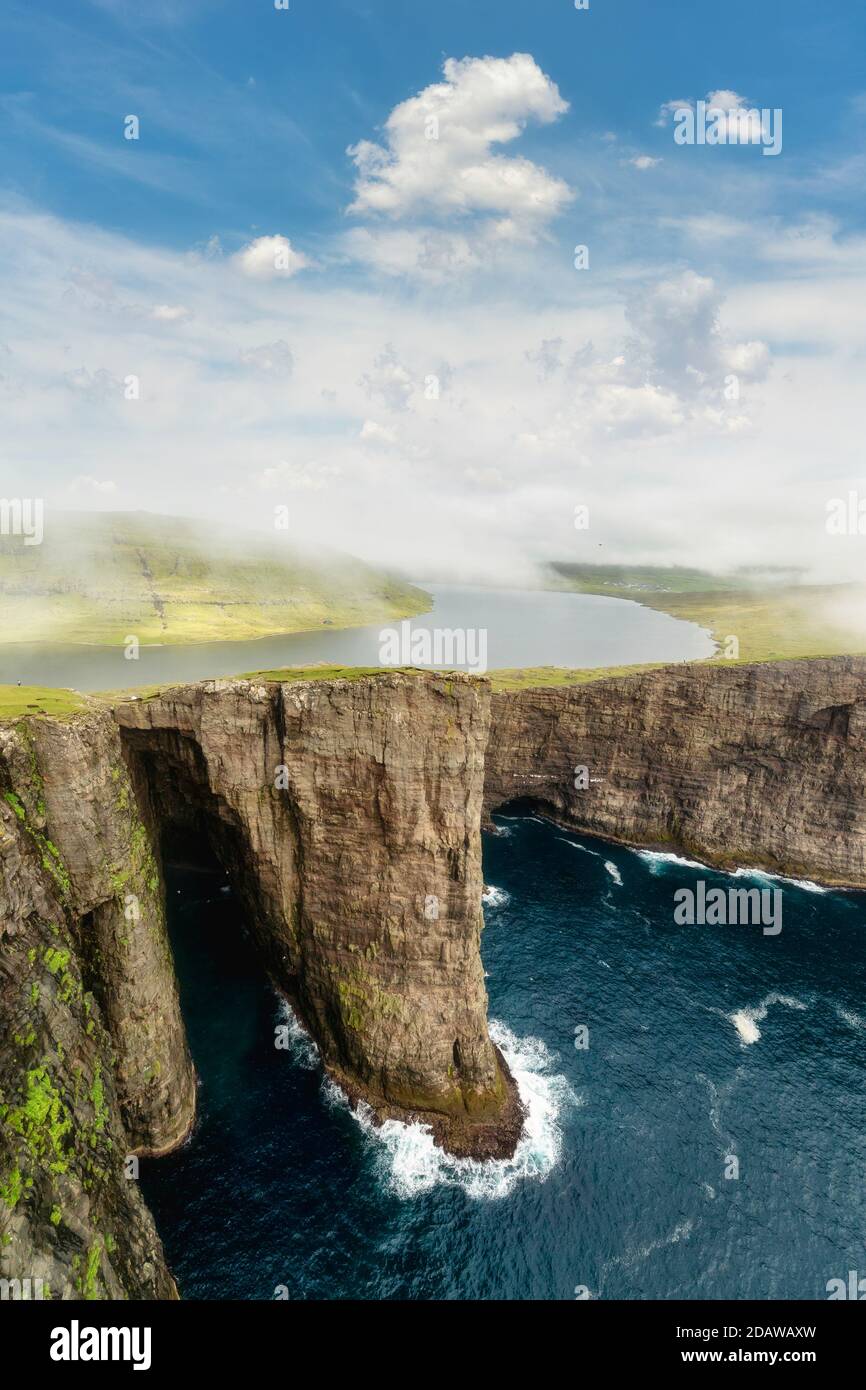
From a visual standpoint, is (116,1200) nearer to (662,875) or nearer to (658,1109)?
(658,1109)

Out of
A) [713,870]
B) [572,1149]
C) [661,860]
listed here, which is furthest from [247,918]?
[713,870]

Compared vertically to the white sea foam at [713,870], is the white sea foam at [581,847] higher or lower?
higher

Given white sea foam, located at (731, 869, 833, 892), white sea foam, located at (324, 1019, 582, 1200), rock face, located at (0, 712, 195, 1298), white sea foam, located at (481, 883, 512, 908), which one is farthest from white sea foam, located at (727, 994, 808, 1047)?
rock face, located at (0, 712, 195, 1298)

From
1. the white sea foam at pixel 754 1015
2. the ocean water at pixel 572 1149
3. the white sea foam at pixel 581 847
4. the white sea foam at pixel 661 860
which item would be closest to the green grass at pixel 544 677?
the white sea foam at pixel 581 847

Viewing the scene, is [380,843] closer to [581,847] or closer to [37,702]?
[37,702]

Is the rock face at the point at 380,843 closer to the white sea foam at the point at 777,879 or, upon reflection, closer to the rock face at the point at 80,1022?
the rock face at the point at 80,1022

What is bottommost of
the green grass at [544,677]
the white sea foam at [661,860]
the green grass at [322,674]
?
the white sea foam at [661,860]

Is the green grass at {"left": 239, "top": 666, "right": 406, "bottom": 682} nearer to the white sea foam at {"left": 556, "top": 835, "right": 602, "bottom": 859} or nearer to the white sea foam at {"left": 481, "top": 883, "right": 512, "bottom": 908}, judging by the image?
the white sea foam at {"left": 481, "top": 883, "right": 512, "bottom": 908}
